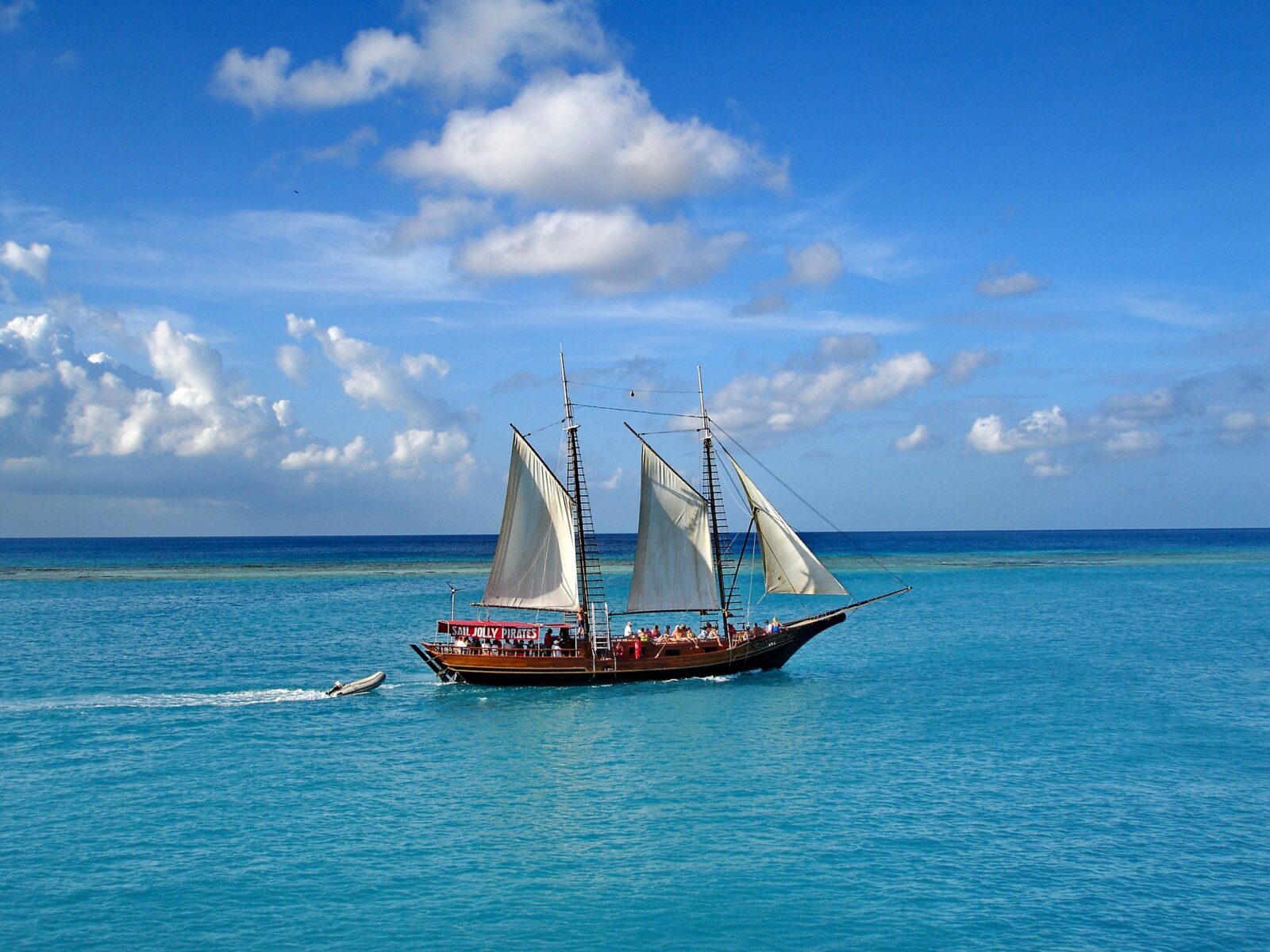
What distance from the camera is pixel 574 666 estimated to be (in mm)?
48656

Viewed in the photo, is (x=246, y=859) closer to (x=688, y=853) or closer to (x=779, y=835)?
(x=688, y=853)

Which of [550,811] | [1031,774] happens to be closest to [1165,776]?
[1031,774]

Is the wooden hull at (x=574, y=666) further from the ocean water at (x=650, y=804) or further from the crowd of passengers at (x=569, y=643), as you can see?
the ocean water at (x=650, y=804)

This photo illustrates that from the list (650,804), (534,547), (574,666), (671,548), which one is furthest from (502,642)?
(650,804)

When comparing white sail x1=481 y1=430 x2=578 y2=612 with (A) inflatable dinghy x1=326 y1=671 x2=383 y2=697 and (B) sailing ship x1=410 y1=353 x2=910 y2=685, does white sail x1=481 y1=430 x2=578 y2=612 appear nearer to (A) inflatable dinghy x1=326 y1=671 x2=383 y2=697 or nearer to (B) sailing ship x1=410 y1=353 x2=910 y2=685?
(B) sailing ship x1=410 y1=353 x2=910 y2=685

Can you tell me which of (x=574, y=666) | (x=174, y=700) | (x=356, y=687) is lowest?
(x=174, y=700)

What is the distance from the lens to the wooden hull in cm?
4856

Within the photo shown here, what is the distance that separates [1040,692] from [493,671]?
26.2 metres

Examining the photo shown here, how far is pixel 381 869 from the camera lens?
24188 mm

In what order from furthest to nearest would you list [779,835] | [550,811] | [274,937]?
1. [550,811]
2. [779,835]
3. [274,937]

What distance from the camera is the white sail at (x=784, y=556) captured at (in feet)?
169

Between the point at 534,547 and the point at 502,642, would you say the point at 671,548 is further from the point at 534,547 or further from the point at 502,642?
the point at 502,642

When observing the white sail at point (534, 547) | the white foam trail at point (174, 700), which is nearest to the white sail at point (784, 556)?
the white sail at point (534, 547)

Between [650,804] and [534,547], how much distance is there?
23.5 meters
